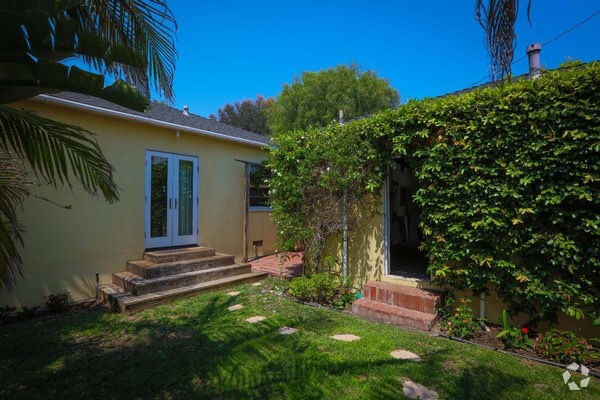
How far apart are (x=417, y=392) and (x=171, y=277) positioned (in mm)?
5162

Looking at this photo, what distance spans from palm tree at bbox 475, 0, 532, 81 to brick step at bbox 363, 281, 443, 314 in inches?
149

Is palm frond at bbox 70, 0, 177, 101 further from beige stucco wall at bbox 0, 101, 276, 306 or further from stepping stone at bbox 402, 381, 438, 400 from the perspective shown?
stepping stone at bbox 402, 381, 438, 400

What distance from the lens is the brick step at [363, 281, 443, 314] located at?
5.03m

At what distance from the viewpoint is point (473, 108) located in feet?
14.8

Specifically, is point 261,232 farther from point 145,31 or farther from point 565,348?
point 565,348

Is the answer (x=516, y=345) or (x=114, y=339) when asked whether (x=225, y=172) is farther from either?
(x=516, y=345)

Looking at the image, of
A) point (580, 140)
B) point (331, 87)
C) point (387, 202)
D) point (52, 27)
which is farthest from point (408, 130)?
point (331, 87)

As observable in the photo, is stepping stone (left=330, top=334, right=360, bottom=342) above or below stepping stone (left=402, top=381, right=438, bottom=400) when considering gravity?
above

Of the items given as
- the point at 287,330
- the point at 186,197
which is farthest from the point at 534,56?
the point at 186,197

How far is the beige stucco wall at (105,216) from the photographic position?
576cm

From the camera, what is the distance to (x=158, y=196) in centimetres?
763

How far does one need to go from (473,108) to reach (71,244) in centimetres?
749

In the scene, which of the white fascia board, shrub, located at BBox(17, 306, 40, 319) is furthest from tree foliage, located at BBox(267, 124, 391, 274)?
shrub, located at BBox(17, 306, 40, 319)

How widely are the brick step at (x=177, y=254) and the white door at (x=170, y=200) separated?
324 millimetres
